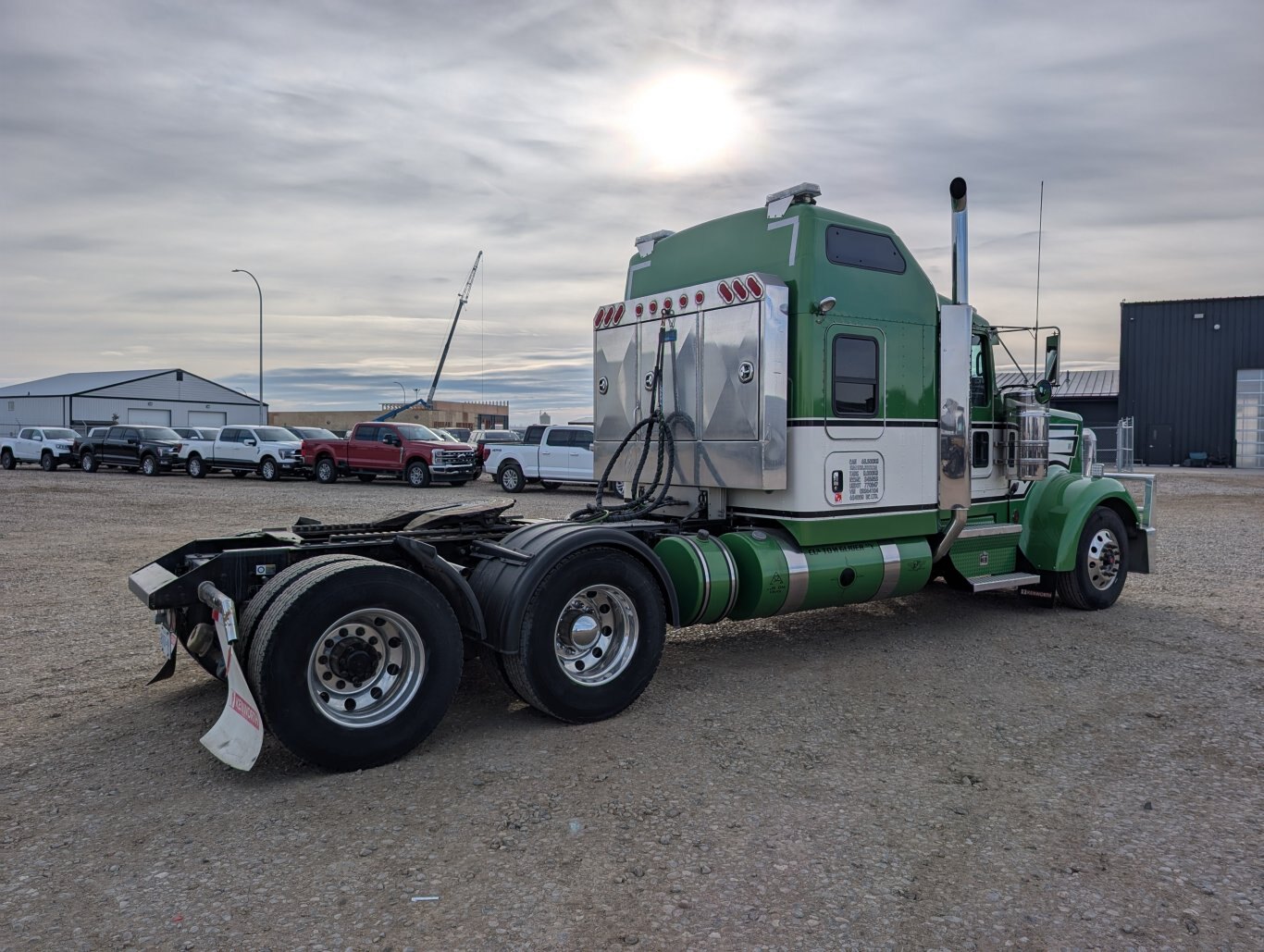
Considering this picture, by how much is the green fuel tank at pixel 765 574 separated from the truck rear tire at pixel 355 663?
190cm

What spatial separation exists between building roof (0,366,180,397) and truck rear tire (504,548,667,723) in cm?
6268

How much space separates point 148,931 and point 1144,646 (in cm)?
713

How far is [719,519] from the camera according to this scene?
7.03m

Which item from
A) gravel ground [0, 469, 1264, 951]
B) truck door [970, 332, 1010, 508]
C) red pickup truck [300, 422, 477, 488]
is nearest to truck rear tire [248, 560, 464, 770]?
gravel ground [0, 469, 1264, 951]

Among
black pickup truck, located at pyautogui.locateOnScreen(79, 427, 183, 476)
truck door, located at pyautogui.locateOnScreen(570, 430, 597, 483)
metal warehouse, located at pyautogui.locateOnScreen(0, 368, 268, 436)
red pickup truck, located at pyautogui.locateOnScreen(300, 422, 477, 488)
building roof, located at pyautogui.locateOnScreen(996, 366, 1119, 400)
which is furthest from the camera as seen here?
metal warehouse, located at pyautogui.locateOnScreen(0, 368, 268, 436)

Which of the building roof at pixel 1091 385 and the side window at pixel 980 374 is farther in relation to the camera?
the building roof at pixel 1091 385

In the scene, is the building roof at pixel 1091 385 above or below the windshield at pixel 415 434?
above

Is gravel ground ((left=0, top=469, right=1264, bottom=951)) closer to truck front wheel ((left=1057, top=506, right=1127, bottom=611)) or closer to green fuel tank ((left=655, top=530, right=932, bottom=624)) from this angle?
green fuel tank ((left=655, top=530, right=932, bottom=624))

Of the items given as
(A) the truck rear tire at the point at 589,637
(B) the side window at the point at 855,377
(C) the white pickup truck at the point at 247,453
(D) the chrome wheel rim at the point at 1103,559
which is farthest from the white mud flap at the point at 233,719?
(C) the white pickup truck at the point at 247,453

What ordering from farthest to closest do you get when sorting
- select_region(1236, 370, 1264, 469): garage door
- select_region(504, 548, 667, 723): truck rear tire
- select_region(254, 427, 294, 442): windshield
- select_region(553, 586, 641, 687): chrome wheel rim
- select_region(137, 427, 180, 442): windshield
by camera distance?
select_region(1236, 370, 1264, 469): garage door
select_region(137, 427, 180, 442): windshield
select_region(254, 427, 294, 442): windshield
select_region(553, 586, 641, 687): chrome wheel rim
select_region(504, 548, 667, 723): truck rear tire

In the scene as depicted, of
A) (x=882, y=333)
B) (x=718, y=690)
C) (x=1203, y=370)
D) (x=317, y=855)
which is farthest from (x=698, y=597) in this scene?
(x=1203, y=370)

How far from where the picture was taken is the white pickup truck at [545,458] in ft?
76.7

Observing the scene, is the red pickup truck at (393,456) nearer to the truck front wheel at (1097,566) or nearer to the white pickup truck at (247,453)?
the white pickup truck at (247,453)

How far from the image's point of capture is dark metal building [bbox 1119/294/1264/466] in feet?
128
